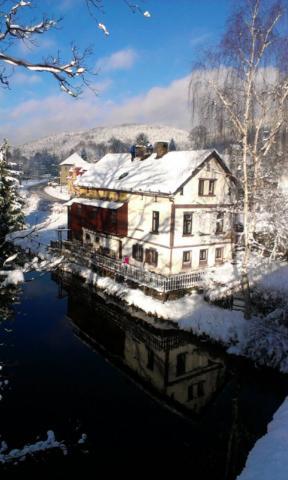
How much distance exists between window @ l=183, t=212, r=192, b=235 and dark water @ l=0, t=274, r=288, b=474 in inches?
333

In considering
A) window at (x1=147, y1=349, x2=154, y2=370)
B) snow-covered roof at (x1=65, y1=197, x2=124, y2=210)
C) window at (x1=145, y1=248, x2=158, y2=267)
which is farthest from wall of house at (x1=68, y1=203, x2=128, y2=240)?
window at (x1=147, y1=349, x2=154, y2=370)

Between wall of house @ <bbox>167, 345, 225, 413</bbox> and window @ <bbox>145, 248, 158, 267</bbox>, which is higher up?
window @ <bbox>145, 248, 158, 267</bbox>

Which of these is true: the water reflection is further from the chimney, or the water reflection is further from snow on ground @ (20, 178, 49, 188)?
snow on ground @ (20, 178, 49, 188)

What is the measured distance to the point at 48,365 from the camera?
17.8 meters

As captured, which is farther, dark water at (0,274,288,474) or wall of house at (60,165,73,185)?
wall of house at (60,165,73,185)

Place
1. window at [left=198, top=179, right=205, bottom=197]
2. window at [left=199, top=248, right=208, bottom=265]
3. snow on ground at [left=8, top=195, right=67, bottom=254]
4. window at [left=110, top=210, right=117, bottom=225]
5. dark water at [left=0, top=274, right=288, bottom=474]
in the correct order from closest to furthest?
dark water at [left=0, top=274, right=288, bottom=474]
window at [left=198, top=179, right=205, bottom=197]
window at [left=199, top=248, right=208, bottom=265]
window at [left=110, top=210, right=117, bottom=225]
snow on ground at [left=8, top=195, right=67, bottom=254]

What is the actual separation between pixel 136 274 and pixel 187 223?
576cm

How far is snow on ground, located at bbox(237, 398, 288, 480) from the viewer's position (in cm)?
700

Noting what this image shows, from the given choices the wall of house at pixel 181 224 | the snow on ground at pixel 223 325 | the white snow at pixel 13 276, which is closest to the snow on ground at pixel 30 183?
the wall of house at pixel 181 224

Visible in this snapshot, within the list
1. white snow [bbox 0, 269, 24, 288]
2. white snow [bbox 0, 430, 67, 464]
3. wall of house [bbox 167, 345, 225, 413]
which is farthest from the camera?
wall of house [bbox 167, 345, 225, 413]

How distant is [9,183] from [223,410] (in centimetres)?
2158

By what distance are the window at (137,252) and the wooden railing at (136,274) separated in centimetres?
221

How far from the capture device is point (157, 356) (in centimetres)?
2002

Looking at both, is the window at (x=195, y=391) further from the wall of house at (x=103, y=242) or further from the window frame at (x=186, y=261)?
the wall of house at (x=103, y=242)
